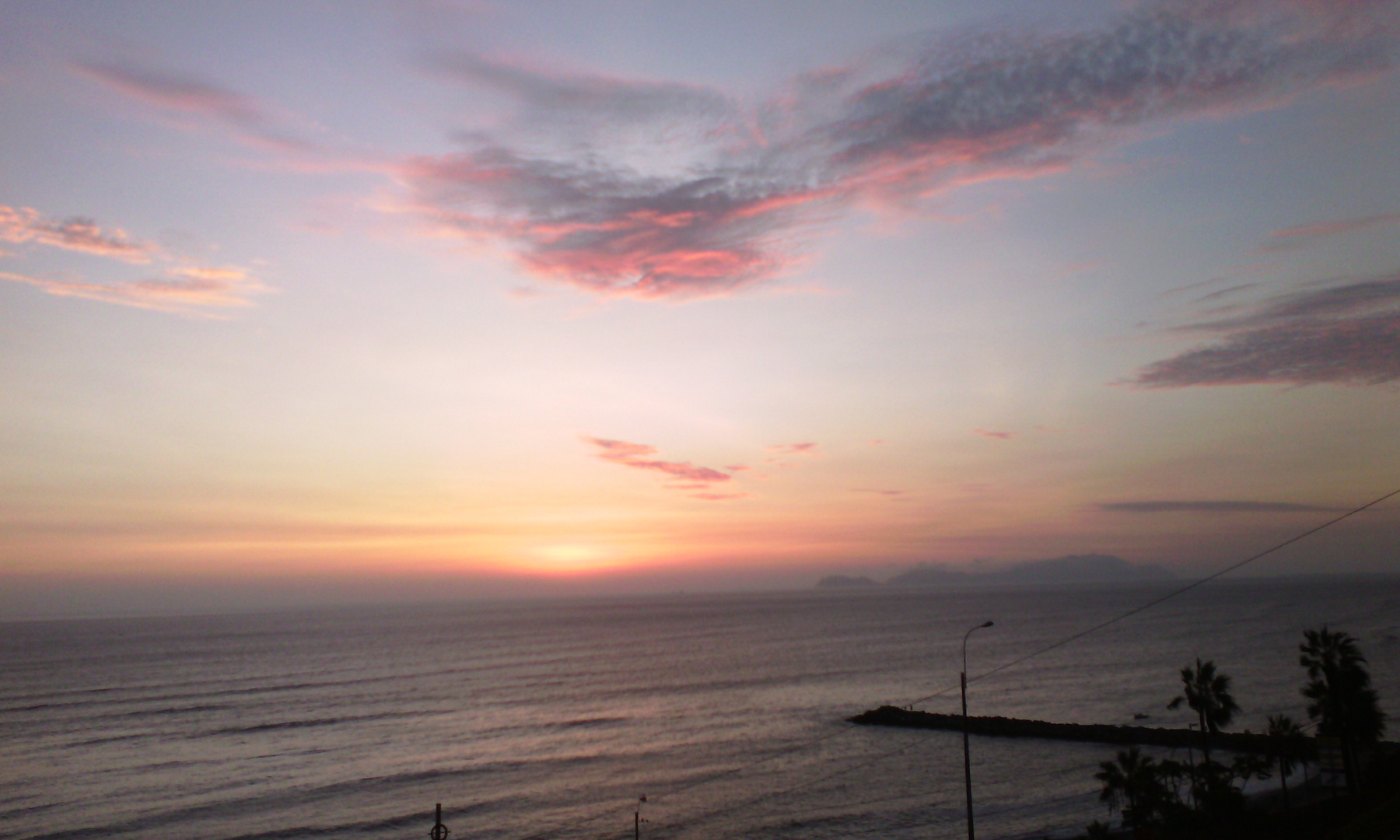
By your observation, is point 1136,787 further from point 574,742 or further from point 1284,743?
point 574,742

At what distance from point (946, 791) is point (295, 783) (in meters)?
48.6

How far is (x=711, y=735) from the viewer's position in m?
74.2

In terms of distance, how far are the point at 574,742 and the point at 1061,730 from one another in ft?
149

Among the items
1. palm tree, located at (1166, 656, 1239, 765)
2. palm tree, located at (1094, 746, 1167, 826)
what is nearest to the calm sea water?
palm tree, located at (1094, 746, 1167, 826)

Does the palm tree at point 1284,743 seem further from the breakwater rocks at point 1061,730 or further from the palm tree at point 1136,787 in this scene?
the palm tree at point 1136,787

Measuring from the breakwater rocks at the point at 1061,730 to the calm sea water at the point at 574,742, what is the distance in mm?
2942

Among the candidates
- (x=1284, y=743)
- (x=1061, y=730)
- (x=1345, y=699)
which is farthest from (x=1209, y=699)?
(x=1061, y=730)

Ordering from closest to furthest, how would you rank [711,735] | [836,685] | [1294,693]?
1. [711,735]
2. [1294,693]
3. [836,685]

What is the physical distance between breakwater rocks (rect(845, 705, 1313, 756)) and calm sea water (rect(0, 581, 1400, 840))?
2942 millimetres

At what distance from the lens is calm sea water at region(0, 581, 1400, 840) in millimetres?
49906

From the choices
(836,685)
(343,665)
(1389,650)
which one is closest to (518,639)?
(343,665)

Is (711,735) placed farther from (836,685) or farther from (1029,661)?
(1029,661)

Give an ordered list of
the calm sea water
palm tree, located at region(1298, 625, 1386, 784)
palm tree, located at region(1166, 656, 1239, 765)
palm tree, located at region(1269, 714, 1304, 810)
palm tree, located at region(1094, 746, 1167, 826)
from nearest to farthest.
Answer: palm tree, located at region(1094, 746, 1167, 826) < palm tree, located at region(1298, 625, 1386, 784) < palm tree, located at region(1166, 656, 1239, 765) < palm tree, located at region(1269, 714, 1304, 810) < the calm sea water

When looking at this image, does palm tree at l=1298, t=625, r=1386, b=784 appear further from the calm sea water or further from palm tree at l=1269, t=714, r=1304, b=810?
the calm sea water
